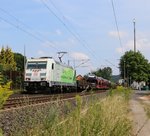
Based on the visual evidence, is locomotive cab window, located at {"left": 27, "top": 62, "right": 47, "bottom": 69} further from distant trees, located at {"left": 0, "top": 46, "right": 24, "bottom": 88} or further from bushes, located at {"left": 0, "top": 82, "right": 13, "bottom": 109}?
bushes, located at {"left": 0, "top": 82, "right": 13, "bottom": 109}

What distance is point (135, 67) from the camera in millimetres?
135500

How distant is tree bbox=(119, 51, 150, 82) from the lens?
133000mm

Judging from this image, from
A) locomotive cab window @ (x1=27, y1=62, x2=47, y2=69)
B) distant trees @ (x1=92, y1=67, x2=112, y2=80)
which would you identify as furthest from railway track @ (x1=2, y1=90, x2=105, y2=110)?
distant trees @ (x1=92, y1=67, x2=112, y2=80)

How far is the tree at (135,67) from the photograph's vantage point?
133000mm

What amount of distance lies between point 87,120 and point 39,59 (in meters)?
38.4

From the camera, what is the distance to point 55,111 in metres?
6.84

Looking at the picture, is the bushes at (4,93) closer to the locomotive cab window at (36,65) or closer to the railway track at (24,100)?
the railway track at (24,100)

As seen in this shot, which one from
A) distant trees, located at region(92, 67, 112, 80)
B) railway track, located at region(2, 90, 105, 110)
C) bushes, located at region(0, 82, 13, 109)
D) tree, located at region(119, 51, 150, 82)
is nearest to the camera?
bushes, located at region(0, 82, 13, 109)

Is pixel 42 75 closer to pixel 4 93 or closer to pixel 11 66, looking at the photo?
pixel 4 93

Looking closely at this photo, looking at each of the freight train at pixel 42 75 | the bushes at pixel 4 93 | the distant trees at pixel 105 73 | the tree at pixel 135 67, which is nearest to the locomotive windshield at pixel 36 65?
the freight train at pixel 42 75

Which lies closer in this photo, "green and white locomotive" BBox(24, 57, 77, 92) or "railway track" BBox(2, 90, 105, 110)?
"railway track" BBox(2, 90, 105, 110)

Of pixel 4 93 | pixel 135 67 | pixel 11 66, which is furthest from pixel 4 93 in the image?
pixel 135 67

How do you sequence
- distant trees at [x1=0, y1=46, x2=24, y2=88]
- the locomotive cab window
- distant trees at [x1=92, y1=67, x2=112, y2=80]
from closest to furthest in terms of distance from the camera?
1. the locomotive cab window
2. distant trees at [x1=0, y1=46, x2=24, y2=88]
3. distant trees at [x1=92, y1=67, x2=112, y2=80]

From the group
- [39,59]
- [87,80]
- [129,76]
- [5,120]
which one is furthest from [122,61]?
[5,120]
